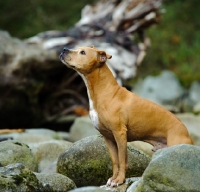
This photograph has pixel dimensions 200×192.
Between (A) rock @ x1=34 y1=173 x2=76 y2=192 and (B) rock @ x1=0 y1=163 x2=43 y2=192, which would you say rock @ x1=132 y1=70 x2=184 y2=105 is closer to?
(A) rock @ x1=34 y1=173 x2=76 y2=192

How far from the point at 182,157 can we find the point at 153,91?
11.2 metres

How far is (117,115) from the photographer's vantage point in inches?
271

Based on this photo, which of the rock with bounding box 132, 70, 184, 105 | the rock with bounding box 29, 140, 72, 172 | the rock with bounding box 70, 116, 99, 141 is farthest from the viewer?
the rock with bounding box 132, 70, 184, 105

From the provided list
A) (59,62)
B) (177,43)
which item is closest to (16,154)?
(59,62)

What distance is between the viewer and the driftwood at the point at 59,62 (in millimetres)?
12719

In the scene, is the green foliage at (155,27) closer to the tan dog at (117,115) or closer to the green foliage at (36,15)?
the green foliage at (36,15)

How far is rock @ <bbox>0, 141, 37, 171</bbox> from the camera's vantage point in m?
7.76

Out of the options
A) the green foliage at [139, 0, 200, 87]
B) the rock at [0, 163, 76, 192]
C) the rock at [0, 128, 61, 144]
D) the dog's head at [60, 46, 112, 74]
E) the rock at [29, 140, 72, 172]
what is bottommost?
the green foliage at [139, 0, 200, 87]

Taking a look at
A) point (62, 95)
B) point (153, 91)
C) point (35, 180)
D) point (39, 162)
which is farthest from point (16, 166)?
point (153, 91)

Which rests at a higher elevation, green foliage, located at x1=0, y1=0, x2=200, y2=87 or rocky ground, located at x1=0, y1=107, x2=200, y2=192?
rocky ground, located at x1=0, y1=107, x2=200, y2=192

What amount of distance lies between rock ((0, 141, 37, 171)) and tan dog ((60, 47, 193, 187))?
1.34 m

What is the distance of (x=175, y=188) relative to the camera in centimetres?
582

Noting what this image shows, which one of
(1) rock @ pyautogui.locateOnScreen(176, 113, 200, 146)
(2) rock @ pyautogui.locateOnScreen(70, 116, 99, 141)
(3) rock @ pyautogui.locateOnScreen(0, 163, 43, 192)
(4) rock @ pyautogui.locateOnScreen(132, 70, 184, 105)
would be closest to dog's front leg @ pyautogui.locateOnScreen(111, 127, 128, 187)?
(3) rock @ pyautogui.locateOnScreen(0, 163, 43, 192)

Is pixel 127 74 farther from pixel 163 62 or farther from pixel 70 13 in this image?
pixel 70 13
